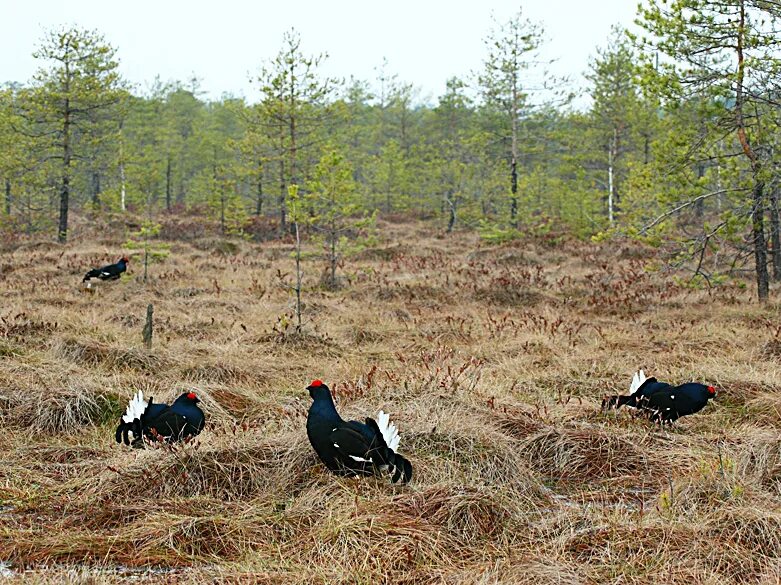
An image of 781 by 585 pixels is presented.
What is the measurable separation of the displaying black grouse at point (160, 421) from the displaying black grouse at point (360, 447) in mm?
1252

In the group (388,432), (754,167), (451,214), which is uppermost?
(451,214)

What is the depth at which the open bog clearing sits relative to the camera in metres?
3.54

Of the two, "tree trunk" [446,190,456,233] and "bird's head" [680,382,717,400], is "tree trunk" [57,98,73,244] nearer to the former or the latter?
"tree trunk" [446,190,456,233]

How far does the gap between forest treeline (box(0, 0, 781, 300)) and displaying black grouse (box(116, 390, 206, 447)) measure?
5046 mm

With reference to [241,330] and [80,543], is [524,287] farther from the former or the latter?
[80,543]

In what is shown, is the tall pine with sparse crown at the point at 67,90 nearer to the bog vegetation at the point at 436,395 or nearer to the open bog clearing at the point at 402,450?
the bog vegetation at the point at 436,395

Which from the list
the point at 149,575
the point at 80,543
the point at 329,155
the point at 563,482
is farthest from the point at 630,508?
the point at 329,155

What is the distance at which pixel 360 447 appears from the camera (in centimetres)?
432

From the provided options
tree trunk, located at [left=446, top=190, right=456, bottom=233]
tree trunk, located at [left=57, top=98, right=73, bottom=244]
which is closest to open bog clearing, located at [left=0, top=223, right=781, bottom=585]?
tree trunk, located at [left=57, top=98, right=73, bottom=244]

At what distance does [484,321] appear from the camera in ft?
35.1

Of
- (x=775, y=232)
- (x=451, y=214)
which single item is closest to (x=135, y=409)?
(x=775, y=232)

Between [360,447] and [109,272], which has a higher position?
[109,272]

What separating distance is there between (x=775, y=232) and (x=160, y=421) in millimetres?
11620

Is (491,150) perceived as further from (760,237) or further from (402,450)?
(402,450)
